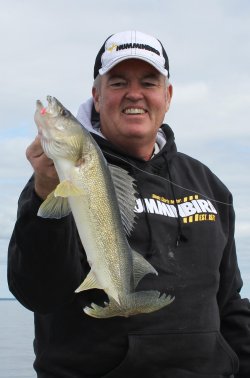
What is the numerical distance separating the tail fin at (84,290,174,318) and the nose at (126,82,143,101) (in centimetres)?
147

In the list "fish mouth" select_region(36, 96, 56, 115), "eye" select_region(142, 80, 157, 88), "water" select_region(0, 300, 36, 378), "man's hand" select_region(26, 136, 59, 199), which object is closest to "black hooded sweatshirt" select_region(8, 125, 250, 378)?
"man's hand" select_region(26, 136, 59, 199)

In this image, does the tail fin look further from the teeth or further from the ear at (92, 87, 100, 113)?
the ear at (92, 87, 100, 113)

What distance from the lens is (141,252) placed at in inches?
216

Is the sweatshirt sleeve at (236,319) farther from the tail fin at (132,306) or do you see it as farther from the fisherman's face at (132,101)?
the tail fin at (132,306)

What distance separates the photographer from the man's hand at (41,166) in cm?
455

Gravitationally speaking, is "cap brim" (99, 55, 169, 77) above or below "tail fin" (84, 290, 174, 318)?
above

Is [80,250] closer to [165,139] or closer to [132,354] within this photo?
[132,354]

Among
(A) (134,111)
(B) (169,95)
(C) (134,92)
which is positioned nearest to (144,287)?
(A) (134,111)

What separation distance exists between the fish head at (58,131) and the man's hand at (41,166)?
0.16 m

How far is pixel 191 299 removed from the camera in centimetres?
558

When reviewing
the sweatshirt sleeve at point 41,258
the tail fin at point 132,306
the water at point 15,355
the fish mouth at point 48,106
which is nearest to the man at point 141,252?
the sweatshirt sleeve at point 41,258

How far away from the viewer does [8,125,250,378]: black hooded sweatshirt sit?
4.92 metres

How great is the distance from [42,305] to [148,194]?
3.93 feet

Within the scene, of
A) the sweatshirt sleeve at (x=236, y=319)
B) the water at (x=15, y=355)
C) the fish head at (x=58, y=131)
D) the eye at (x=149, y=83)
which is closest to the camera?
the fish head at (x=58, y=131)
